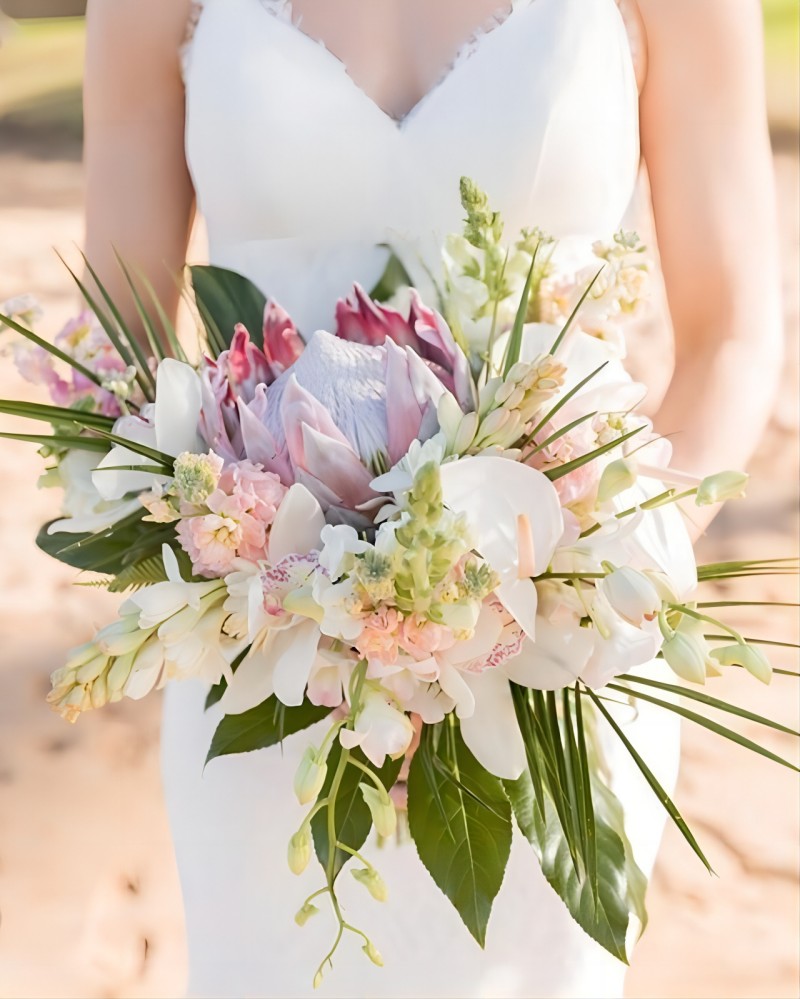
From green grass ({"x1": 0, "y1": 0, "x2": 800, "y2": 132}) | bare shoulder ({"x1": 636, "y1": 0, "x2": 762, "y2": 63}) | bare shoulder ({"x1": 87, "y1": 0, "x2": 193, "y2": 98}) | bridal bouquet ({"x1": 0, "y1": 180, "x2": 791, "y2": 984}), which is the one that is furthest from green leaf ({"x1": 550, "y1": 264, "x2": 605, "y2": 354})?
green grass ({"x1": 0, "y1": 0, "x2": 800, "y2": 132})

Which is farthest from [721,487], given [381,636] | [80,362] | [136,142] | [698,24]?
[136,142]

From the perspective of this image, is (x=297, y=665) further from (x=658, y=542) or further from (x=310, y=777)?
(x=658, y=542)

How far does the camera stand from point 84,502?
0.57 metres

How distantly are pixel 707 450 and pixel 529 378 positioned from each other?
477 mm

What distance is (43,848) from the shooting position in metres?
1.96

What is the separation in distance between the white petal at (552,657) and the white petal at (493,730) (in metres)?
0.02

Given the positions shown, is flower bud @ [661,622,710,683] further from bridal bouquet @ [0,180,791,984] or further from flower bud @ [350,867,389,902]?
flower bud @ [350,867,389,902]

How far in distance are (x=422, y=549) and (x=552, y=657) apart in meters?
0.12

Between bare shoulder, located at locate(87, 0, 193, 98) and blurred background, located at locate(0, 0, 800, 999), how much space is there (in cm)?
51

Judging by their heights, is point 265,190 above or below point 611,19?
below

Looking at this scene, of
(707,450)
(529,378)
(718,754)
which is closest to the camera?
(529,378)

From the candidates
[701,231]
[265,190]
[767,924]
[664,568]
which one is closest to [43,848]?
[767,924]

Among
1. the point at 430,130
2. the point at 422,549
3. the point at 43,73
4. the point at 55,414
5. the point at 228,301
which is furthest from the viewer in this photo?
the point at 43,73

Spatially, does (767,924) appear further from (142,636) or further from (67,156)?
(67,156)
